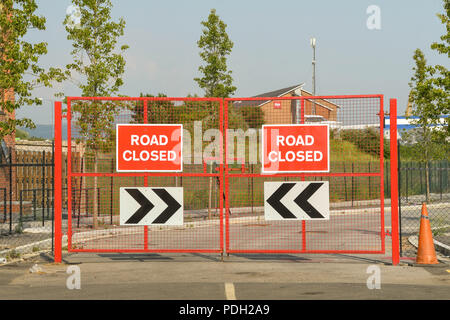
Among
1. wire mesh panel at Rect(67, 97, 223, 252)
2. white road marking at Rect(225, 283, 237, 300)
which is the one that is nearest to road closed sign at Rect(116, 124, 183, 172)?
wire mesh panel at Rect(67, 97, 223, 252)

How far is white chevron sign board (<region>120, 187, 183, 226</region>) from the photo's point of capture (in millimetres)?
12609

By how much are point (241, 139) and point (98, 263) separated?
21.8 feet

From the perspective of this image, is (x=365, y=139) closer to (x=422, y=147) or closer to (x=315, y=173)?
(x=315, y=173)

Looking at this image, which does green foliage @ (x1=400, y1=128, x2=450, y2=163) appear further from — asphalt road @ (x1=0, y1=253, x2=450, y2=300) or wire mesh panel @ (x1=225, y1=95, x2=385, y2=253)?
asphalt road @ (x1=0, y1=253, x2=450, y2=300)

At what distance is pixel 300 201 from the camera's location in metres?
12.4

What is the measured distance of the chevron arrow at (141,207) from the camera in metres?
12.6

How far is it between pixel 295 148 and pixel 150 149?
262 centimetres

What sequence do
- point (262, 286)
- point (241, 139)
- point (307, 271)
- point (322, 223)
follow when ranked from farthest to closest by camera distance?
point (322, 223)
point (241, 139)
point (307, 271)
point (262, 286)

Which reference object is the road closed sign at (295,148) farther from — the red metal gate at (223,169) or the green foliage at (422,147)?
the green foliage at (422,147)

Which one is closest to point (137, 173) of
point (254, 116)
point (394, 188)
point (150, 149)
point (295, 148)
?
point (150, 149)

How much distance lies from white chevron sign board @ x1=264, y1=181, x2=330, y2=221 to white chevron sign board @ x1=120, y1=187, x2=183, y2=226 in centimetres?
167
